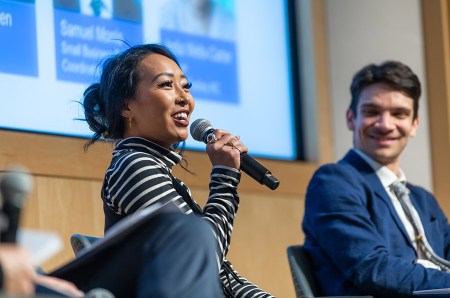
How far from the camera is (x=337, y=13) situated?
190 inches

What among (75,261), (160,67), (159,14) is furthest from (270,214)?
(75,261)

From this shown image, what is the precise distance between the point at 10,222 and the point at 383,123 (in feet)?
7.39

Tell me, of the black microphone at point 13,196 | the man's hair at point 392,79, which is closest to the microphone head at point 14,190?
the black microphone at point 13,196

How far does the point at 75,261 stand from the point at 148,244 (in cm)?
21

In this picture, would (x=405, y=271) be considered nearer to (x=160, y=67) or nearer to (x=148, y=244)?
(x=160, y=67)

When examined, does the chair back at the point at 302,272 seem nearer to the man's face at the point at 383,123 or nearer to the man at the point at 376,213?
the man at the point at 376,213

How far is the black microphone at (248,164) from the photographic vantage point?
235 cm

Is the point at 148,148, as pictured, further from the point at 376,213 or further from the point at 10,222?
the point at 10,222

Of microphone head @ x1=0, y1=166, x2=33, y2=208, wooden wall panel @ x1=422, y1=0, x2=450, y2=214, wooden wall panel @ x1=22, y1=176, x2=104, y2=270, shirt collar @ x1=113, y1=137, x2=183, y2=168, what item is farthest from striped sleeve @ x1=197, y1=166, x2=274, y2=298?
wooden wall panel @ x1=422, y1=0, x2=450, y2=214

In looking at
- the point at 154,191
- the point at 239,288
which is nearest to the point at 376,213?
the point at 239,288

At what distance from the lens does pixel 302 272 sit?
2.94 metres

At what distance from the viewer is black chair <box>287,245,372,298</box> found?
2.89 metres

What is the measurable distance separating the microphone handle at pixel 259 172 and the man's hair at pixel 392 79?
3.93 feet

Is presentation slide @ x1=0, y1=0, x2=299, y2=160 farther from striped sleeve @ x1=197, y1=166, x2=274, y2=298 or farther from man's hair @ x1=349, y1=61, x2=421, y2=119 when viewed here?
man's hair @ x1=349, y1=61, x2=421, y2=119
